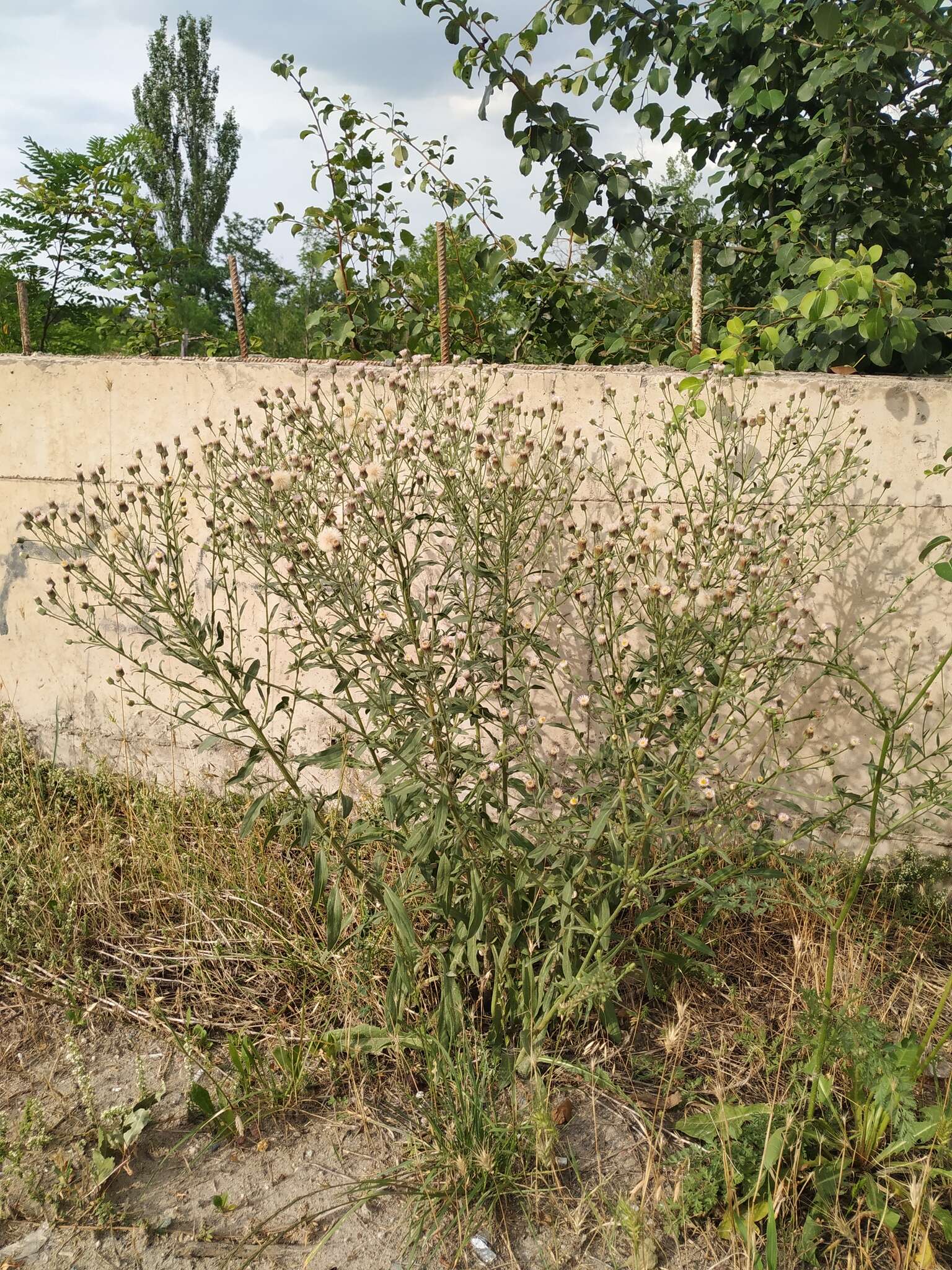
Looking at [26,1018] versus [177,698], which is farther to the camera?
[177,698]

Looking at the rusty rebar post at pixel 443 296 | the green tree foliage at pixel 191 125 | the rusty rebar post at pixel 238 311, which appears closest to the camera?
the rusty rebar post at pixel 443 296

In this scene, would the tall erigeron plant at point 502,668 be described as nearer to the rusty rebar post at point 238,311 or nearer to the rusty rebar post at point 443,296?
the rusty rebar post at point 443,296

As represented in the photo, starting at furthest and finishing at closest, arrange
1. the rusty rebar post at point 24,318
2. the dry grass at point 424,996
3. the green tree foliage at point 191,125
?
1. the green tree foliage at point 191,125
2. the rusty rebar post at point 24,318
3. the dry grass at point 424,996

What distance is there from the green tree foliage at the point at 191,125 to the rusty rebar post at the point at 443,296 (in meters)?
24.0

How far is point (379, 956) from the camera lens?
111 inches

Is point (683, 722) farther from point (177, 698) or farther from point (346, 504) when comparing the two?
point (177, 698)

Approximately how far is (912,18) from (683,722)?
8.98ft

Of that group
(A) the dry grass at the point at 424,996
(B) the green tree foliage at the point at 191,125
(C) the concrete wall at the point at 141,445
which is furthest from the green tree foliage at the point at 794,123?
(B) the green tree foliage at the point at 191,125

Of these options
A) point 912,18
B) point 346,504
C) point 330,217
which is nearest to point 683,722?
point 346,504

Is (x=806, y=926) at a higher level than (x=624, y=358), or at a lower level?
lower

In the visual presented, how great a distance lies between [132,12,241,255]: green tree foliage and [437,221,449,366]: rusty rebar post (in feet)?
78.9

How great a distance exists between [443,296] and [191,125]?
2704 centimetres

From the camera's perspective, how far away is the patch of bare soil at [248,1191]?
Answer: 204 cm

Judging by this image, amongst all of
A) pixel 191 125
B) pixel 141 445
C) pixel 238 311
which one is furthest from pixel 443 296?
pixel 191 125
